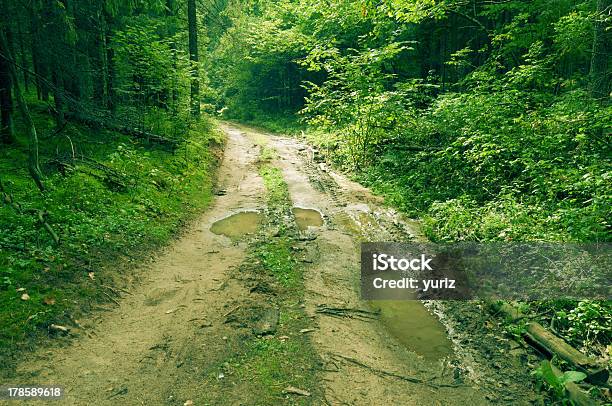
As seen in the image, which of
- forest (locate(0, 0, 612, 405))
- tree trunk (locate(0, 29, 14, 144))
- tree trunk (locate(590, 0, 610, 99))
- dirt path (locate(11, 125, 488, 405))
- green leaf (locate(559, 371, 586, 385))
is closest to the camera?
green leaf (locate(559, 371, 586, 385))

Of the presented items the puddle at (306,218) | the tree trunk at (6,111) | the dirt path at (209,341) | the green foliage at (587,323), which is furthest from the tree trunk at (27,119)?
the green foliage at (587,323)

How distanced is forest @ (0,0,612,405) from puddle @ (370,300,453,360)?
3.26 feet

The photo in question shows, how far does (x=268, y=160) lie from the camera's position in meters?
17.5

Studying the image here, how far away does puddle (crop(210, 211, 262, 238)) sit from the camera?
31.3 feet

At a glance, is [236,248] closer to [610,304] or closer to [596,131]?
[610,304]

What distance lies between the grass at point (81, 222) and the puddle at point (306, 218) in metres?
2.95

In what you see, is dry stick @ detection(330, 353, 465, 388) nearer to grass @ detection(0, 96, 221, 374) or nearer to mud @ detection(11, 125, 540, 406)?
mud @ detection(11, 125, 540, 406)

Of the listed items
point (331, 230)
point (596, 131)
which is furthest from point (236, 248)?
point (596, 131)

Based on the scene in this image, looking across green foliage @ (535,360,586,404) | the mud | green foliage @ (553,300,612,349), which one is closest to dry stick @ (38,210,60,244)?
the mud

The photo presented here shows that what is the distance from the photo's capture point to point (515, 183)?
8859 mm

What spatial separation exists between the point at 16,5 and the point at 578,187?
12.6 metres

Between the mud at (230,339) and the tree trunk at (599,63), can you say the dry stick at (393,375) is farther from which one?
the tree trunk at (599,63)

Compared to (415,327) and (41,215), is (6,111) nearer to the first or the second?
(41,215)

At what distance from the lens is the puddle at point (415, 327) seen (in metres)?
5.41
